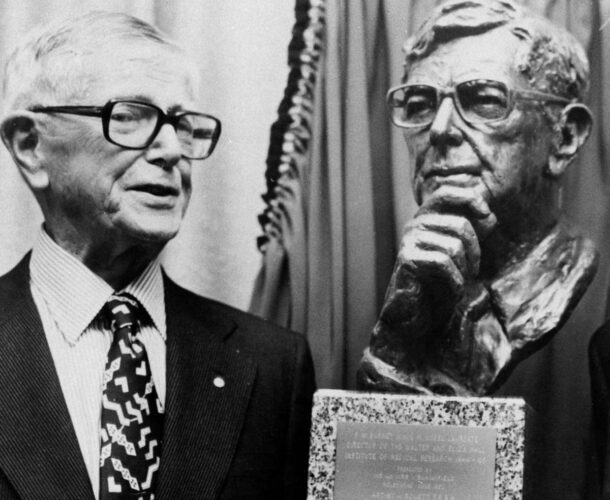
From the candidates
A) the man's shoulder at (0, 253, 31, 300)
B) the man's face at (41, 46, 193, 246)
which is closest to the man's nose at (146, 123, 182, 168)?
the man's face at (41, 46, 193, 246)

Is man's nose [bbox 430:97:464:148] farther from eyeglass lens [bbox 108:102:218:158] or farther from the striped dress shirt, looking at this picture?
the striped dress shirt

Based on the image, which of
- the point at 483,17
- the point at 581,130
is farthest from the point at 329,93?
the point at 581,130

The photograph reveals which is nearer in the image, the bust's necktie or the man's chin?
the bust's necktie

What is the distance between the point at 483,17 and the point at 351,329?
0.76 meters

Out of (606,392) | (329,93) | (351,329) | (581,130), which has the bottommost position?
(606,392)

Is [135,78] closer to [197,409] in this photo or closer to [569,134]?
[197,409]

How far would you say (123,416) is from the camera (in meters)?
1.81

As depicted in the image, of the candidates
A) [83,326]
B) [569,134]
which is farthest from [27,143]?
[569,134]

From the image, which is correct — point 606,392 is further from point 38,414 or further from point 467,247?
point 38,414

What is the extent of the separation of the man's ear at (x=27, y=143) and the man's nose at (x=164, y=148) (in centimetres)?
23

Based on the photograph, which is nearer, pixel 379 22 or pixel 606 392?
pixel 606 392

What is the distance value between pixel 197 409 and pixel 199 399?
2 centimetres

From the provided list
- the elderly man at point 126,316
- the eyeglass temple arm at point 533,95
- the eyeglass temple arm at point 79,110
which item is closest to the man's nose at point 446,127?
the eyeglass temple arm at point 533,95

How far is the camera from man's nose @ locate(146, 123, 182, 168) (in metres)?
1.95
